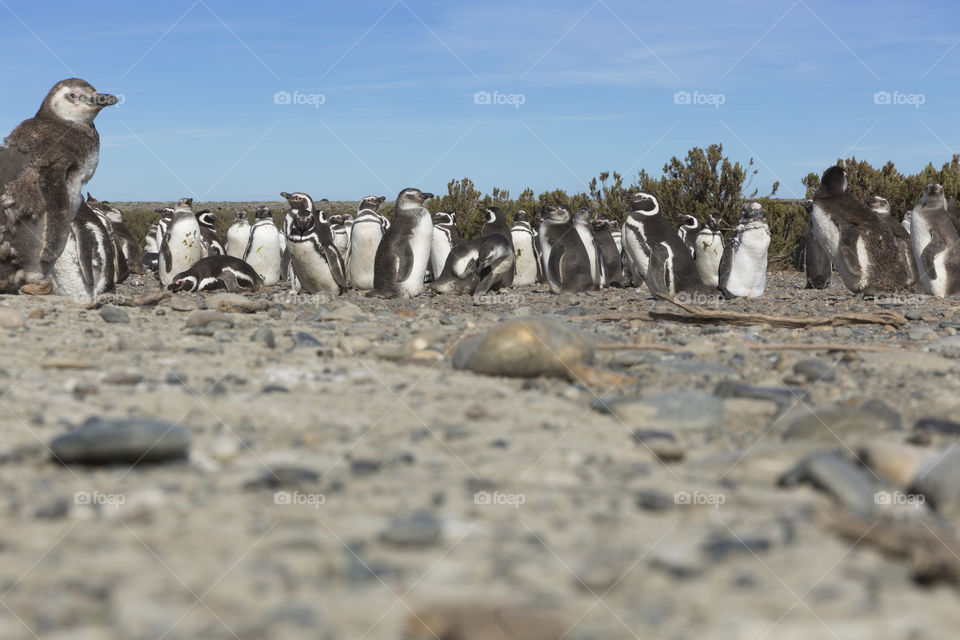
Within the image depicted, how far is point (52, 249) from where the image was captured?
759cm

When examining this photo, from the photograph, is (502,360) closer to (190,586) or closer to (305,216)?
(190,586)

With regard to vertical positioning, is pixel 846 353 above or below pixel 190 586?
above

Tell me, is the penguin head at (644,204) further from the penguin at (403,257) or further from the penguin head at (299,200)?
the penguin head at (299,200)

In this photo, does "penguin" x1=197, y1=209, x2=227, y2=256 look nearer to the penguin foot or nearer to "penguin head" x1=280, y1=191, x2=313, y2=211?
"penguin head" x1=280, y1=191, x2=313, y2=211

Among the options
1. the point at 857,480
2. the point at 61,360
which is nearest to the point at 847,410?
the point at 857,480

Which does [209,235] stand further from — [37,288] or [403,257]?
[37,288]

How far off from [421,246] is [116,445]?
916cm

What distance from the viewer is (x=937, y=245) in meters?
11.4

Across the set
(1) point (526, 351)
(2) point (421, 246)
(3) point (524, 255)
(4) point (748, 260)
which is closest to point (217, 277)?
(2) point (421, 246)

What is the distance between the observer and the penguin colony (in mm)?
7449

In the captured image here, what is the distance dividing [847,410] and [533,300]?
7768 millimetres

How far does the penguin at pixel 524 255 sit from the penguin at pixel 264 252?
3.89 metres

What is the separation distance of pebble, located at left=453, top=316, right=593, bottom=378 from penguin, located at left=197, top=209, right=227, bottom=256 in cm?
1209

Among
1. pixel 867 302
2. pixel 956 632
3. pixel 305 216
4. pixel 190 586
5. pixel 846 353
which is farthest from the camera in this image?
pixel 305 216
